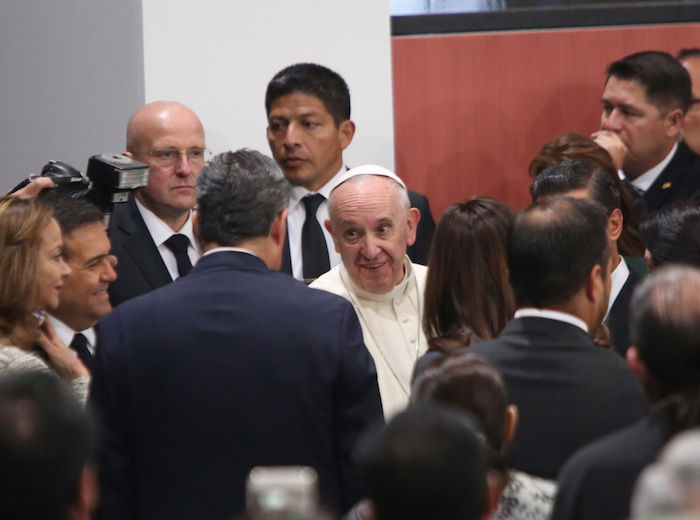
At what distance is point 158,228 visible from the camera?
3.52 meters

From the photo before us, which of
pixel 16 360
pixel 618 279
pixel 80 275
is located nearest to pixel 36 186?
pixel 80 275

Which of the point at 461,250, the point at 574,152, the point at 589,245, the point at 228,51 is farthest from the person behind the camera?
the point at 228,51

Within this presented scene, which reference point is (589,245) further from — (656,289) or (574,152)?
(574,152)

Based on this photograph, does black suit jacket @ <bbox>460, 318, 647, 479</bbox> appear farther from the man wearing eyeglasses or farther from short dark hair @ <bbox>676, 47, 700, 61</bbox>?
short dark hair @ <bbox>676, 47, 700, 61</bbox>

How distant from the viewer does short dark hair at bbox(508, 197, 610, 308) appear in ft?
6.70

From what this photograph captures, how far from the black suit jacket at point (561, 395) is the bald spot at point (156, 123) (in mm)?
2131

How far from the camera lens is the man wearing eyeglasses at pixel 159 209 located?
338 cm

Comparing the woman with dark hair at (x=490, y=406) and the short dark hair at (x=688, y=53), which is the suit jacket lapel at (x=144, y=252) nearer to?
the woman with dark hair at (x=490, y=406)

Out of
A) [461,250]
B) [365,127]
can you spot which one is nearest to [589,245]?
[461,250]

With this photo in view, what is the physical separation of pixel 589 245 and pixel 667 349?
1.86ft

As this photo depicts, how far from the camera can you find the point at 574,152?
3.52 m

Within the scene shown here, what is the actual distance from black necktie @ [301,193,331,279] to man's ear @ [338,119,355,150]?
0.30 meters

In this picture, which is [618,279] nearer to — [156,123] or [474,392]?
[474,392]

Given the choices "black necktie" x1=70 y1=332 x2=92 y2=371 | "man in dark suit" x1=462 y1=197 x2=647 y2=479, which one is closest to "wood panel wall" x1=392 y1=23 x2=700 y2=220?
"black necktie" x1=70 y1=332 x2=92 y2=371
